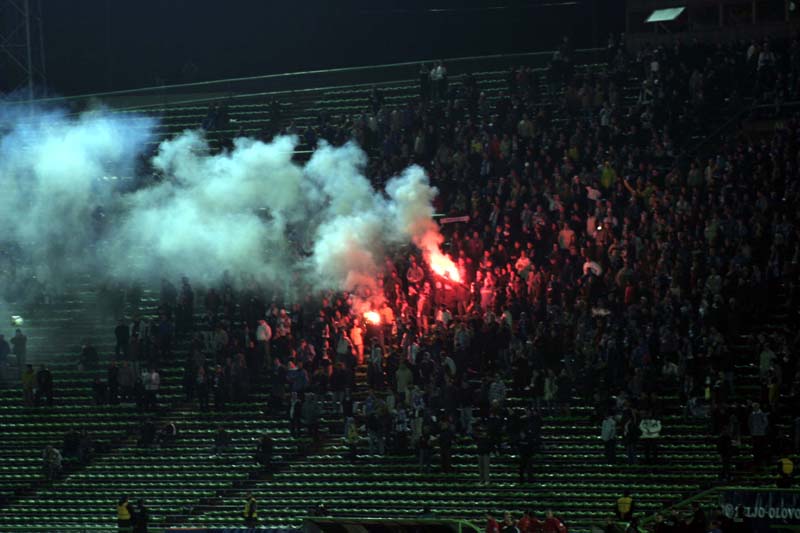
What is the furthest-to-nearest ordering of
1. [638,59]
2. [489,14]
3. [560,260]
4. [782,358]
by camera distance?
[489,14] → [638,59] → [560,260] → [782,358]

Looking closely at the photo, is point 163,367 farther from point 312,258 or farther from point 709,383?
point 709,383

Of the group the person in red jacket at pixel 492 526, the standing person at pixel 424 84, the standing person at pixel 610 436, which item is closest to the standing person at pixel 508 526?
the person in red jacket at pixel 492 526

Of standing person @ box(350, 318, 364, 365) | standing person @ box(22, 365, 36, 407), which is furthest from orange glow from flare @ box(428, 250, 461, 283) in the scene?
standing person @ box(22, 365, 36, 407)

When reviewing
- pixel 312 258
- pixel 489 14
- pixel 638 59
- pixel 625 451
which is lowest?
pixel 625 451

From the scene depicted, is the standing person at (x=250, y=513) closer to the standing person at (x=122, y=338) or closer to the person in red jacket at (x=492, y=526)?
the person in red jacket at (x=492, y=526)

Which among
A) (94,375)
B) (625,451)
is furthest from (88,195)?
(625,451)

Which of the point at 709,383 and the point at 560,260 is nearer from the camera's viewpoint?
the point at 709,383

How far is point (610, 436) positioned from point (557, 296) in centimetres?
407

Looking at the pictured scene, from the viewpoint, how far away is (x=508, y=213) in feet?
116

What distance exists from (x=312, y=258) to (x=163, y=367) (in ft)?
→ 13.4

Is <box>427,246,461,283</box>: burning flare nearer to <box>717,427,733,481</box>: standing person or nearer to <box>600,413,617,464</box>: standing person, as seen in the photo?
<box>600,413,617,464</box>: standing person

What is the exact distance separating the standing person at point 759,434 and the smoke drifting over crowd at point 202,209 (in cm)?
876

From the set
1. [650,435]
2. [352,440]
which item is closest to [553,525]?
[650,435]

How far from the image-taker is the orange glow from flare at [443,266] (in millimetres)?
34875
